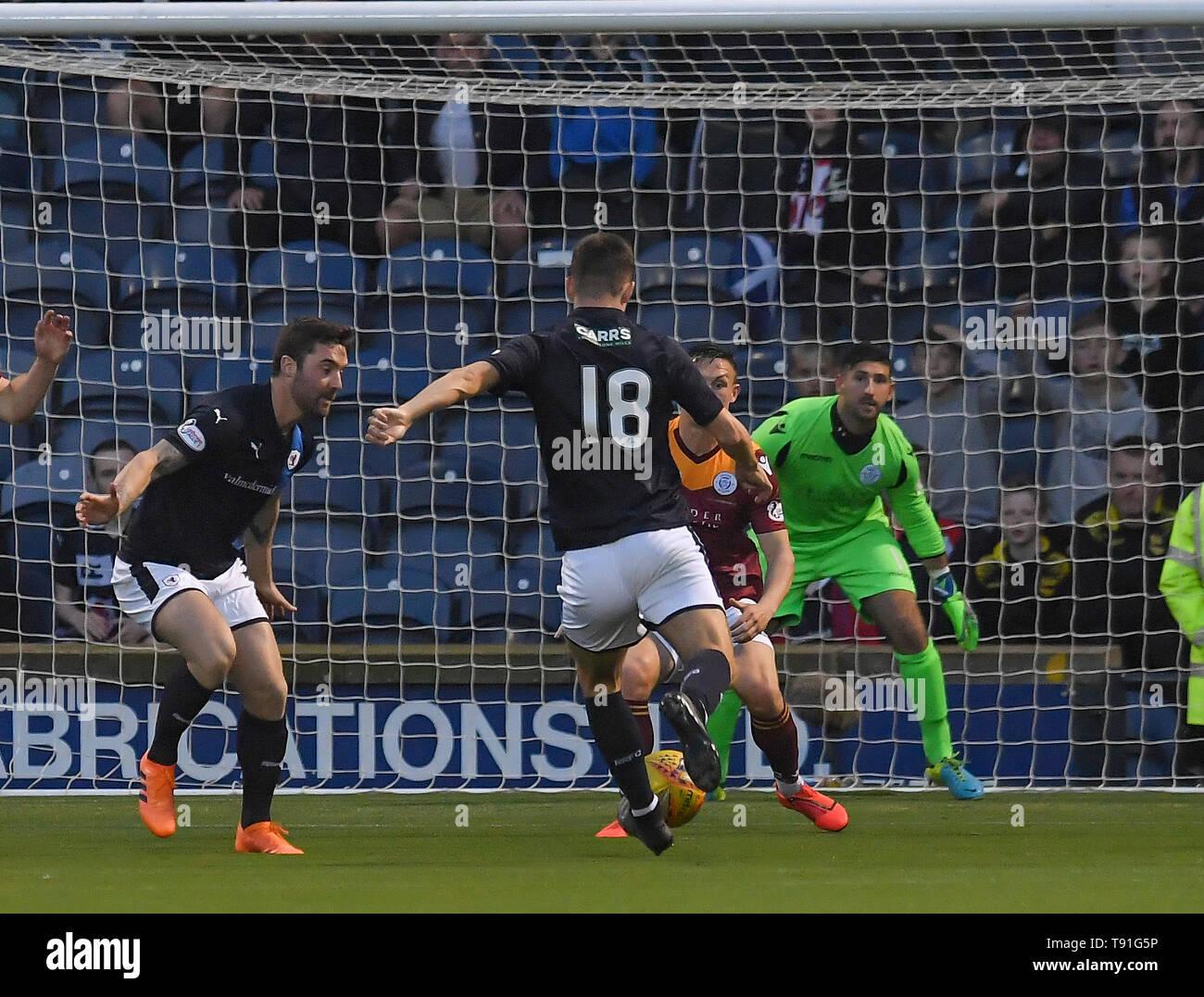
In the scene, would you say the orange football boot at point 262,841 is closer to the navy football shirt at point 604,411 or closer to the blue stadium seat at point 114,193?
the navy football shirt at point 604,411

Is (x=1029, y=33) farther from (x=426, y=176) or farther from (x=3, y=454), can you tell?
(x=3, y=454)

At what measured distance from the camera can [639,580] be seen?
441cm

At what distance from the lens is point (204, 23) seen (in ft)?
18.8

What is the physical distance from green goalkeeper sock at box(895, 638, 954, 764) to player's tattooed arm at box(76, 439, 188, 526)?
296 cm

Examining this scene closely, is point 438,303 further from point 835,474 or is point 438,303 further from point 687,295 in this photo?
point 835,474

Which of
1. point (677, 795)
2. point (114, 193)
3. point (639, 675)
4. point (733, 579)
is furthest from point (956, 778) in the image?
point (114, 193)

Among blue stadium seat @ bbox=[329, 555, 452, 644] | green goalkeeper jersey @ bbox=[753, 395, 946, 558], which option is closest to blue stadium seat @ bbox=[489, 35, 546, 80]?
blue stadium seat @ bbox=[329, 555, 452, 644]

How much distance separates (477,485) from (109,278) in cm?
196

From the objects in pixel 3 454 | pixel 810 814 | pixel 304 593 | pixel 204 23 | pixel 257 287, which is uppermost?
pixel 204 23

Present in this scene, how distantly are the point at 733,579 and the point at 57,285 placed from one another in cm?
407

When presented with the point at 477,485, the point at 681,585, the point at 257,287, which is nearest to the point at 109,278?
the point at 257,287

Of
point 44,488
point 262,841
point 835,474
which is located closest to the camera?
point 262,841

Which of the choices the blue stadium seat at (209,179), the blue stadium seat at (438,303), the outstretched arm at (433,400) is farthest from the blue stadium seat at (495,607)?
the outstretched arm at (433,400)

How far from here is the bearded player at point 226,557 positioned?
4926 millimetres
